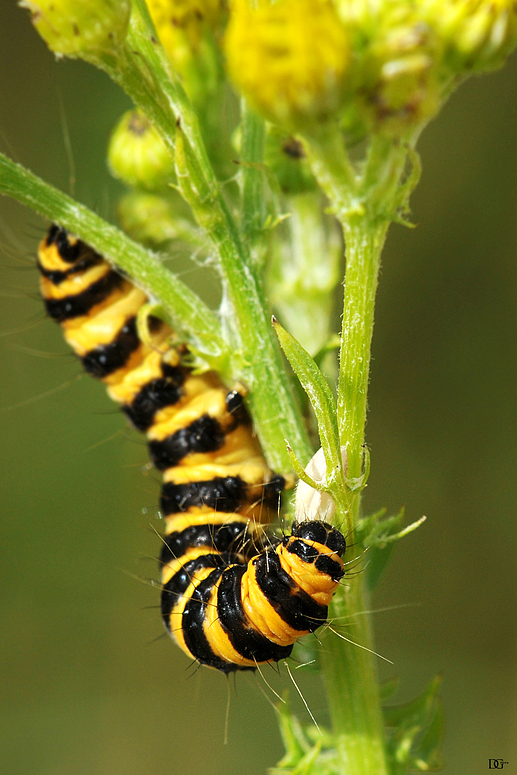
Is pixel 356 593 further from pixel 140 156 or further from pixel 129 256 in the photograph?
pixel 140 156

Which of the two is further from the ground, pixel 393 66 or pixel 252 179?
pixel 252 179

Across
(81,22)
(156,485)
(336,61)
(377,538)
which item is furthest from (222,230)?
(156,485)

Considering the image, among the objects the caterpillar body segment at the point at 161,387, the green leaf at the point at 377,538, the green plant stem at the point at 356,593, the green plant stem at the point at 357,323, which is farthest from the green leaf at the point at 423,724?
the green plant stem at the point at 357,323

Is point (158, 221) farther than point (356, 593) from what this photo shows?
Yes

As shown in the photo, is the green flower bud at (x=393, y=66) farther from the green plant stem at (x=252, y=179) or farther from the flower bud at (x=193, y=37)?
the flower bud at (x=193, y=37)

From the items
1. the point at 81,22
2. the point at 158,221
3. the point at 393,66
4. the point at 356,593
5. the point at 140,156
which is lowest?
the point at 356,593

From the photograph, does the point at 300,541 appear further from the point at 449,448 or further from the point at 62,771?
the point at 62,771

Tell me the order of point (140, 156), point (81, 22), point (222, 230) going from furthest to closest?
point (140, 156), point (222, 230), point (81, 22)

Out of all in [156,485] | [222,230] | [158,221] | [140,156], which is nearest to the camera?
[222,230]
